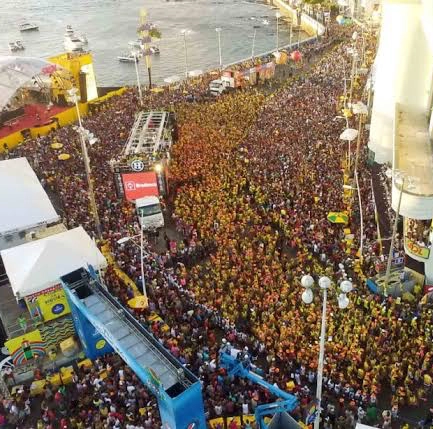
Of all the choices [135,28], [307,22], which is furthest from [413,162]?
[135,28]

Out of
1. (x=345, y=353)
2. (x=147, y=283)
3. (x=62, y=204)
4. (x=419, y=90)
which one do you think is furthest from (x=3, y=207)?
(x=419, y=90)

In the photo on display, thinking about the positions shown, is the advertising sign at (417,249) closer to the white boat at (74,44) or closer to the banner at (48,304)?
the banner at (48,304)

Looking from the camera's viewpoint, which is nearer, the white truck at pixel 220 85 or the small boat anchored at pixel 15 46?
the white truck at pixel 220 85

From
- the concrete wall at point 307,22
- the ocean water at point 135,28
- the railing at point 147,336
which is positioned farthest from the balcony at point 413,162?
the concrete wall at point 307,22

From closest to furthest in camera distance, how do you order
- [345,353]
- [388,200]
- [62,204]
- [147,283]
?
[345,353] → [147,283] → [388,200] → [62,204]

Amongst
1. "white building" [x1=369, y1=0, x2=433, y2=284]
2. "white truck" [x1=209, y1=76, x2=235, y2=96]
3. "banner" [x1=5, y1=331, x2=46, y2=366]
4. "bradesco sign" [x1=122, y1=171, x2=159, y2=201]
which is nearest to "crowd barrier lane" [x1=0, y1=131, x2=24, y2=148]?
"bradesco sign" [x1=122, y1=171, x2=159, y2=201]

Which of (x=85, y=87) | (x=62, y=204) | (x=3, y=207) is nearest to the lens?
(x=3, y=207)

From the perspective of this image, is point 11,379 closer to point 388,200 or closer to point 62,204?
point 62,204
